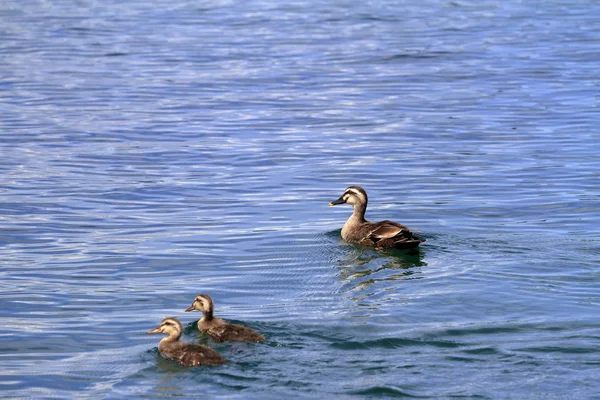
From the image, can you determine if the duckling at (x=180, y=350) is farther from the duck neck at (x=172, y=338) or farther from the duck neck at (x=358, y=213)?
the duck neck at (x=358, y=213)

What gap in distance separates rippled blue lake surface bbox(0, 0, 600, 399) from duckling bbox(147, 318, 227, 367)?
5.4 inches

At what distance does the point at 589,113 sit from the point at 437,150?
5.50m

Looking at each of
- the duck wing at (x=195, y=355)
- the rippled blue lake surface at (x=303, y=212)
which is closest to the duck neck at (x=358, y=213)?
the rippled blue lake surface at (x=303, y=212)

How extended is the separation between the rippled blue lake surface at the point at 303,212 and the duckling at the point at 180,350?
14 cm

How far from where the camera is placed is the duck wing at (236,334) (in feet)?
39.1

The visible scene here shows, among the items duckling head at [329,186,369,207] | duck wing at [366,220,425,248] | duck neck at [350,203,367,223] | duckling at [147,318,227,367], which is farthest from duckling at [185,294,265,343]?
duckling head at [329,186,369,207]

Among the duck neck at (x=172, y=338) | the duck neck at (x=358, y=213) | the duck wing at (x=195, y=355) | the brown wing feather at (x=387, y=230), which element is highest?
the duck neck at (x=358, y=213)

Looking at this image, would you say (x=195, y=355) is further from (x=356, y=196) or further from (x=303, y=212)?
(x=303, y=212)

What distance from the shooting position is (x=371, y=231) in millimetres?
16328

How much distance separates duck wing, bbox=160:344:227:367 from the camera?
11328 millimetres

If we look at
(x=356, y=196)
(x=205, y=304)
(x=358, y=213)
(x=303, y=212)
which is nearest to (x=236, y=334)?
(x=205, y=304)

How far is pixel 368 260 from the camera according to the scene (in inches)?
625

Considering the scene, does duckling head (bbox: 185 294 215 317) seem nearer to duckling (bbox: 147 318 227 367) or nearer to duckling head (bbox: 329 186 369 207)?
duckling (bbox: 147 318 227 367)

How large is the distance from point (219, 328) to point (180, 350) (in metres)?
0.67
